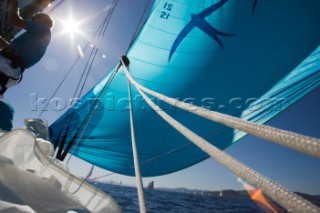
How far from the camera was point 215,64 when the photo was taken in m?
4.84

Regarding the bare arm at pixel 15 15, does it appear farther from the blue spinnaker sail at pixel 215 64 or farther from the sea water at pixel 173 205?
the sea water at pixel 173 205

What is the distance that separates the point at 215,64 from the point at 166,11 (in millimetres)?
1501

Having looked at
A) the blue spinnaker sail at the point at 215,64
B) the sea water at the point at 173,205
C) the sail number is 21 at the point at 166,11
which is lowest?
the sea water at the point at 173,205

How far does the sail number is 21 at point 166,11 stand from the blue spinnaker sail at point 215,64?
0.06ft

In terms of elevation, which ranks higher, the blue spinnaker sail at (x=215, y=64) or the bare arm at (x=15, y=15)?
the blue spinnaker sail at (x=215, y=64)

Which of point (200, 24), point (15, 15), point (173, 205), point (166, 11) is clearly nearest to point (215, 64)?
→ point (200, 24)

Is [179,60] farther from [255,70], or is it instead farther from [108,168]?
[108,168]

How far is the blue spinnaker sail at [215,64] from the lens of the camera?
15.5ft

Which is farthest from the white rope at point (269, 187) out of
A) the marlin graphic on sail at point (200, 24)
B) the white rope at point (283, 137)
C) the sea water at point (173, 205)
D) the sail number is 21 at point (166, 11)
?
the sea water at point (173, 205)

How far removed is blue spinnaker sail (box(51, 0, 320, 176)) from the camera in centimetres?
473

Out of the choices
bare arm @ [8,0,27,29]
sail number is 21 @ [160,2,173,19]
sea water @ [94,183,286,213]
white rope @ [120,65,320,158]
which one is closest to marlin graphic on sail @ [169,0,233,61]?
sail number is 21 @ [160,2,173,19]

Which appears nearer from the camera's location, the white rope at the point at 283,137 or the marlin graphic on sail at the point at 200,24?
the white rope at the point at 283,137

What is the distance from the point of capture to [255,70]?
16.0 feet

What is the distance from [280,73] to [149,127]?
10.0 ft
